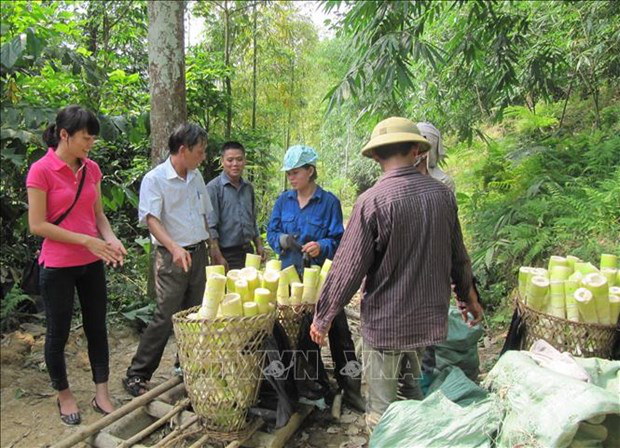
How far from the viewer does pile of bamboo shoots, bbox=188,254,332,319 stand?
229 centimetres

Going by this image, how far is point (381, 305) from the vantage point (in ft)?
6.57

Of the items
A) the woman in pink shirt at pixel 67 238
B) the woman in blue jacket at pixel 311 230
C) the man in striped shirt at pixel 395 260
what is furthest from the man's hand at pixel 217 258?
the man in striped shirt at pixel 395 260

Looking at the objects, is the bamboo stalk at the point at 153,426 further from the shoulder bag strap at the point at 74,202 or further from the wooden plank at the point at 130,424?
the shoulder bag strap at the point at 74,202

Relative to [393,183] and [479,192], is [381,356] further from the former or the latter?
[479,192]

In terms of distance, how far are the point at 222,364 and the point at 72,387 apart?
156cm

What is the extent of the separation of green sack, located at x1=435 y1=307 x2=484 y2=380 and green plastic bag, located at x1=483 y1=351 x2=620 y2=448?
40.5 inches

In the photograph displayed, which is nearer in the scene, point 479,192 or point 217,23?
point 479,192

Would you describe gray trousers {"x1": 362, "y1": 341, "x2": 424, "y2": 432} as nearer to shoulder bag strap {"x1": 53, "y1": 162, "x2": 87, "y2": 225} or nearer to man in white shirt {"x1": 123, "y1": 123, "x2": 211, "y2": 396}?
man in white shirt {"x1": 123, "y1": 123, "x2": 211, "y2": 396}

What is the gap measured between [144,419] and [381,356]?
148cm

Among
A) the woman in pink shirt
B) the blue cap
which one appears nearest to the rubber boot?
the blue cap

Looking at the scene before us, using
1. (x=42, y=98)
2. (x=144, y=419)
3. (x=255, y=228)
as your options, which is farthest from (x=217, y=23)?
(x=144, y=419)

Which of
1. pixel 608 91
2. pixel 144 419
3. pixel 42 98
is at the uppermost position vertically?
pixel 608 91

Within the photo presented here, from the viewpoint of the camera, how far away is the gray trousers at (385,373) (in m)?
2.07

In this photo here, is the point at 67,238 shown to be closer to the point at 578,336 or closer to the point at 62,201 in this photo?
the point at 62,201
